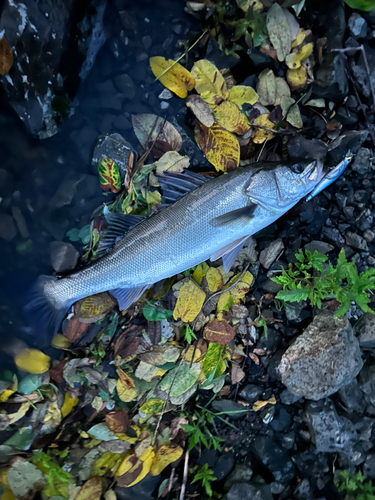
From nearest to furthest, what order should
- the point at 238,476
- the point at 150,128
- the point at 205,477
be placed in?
the point at 150,128 < the point at 205,477 < the point at 238,476

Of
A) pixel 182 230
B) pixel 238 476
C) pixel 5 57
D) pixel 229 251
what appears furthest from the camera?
pixel 238 476

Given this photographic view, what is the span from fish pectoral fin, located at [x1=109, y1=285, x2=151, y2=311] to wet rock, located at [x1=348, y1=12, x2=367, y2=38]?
2313 millimetres

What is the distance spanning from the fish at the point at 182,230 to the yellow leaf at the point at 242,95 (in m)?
0.48

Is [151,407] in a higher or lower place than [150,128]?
lower

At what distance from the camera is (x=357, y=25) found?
2.14 metres

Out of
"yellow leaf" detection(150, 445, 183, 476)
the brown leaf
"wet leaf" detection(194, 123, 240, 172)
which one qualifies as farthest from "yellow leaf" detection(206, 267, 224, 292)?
"yellow leaf" detection(150, 445, 183, 476)

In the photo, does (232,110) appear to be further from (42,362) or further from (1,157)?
(42,362)

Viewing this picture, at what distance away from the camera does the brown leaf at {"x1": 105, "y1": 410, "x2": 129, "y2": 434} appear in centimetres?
210

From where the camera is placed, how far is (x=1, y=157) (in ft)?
6.47

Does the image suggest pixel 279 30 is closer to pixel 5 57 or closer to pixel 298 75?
pixel 298 75

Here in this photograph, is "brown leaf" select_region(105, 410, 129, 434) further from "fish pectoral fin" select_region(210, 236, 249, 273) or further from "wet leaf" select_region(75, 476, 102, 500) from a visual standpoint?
"fish pectoral fin" select_region(210, 236, 249, 273)

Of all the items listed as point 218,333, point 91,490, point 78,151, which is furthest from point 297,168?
point 91,490

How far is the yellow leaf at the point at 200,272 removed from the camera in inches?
86.2

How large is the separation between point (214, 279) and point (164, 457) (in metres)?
1.33
